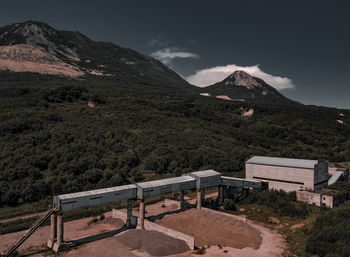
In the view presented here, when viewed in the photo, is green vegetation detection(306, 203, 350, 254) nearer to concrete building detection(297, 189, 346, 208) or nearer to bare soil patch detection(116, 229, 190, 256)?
concrete building detection(297, 189, 346, 208)

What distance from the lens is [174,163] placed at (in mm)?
74250

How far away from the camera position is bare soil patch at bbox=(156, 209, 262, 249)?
35812 millimetres

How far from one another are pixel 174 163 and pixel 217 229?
3603 centimetres

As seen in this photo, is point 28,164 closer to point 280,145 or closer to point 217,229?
point 217,229

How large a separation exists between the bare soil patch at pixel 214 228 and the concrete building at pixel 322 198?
1388 centimetres

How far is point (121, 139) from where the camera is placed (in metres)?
86.5

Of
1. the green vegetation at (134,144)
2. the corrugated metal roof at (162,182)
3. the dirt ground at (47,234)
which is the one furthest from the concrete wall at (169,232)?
the green vegetation at (134,144)

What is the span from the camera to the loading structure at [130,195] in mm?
34156

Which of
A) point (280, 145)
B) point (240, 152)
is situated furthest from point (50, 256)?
point (280, 145)

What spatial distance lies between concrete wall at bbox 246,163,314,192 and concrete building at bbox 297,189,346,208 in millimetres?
2993

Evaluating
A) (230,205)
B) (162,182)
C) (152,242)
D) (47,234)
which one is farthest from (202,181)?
(47,234)

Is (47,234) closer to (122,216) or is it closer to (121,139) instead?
(122,216)

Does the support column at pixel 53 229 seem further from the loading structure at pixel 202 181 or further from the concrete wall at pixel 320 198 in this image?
the concrete wall at pixel 320 198

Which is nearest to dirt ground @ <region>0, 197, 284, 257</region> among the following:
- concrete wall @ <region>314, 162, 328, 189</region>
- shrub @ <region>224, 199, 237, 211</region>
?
shrub @ <region>224, 199, 237, 211</region>
